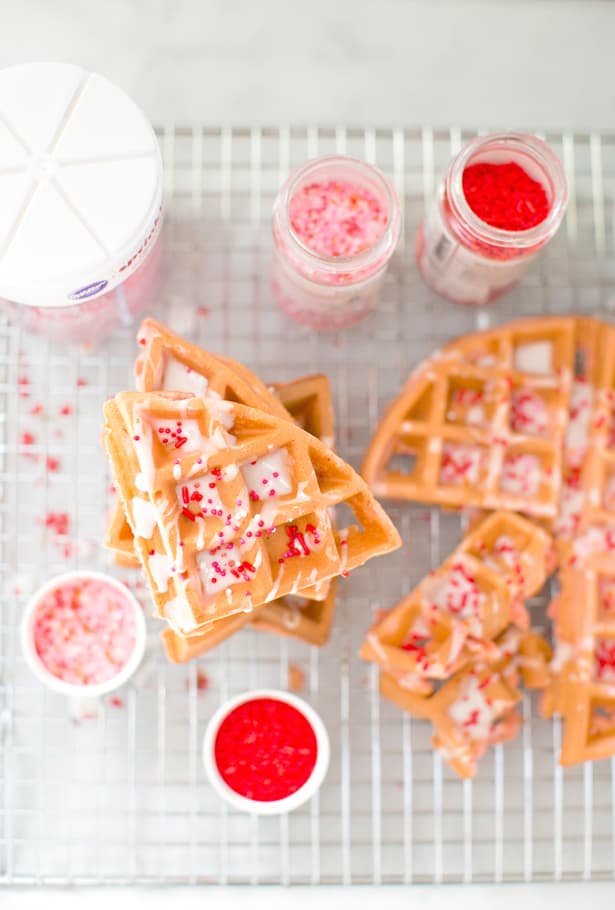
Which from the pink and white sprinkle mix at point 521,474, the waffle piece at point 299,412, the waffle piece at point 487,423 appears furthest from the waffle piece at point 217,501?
the pink and white sprinkle mix at point 521,474

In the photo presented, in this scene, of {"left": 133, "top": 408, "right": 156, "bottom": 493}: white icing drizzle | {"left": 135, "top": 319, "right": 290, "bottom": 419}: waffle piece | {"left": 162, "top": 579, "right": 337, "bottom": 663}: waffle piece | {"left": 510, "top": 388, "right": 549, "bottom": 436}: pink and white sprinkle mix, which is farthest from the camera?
{"left": 510, "top": 388, "right": 549, "bottom": 436}: pink and white sprinkle mix

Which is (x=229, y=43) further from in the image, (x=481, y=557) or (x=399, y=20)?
(x=481, y=557)

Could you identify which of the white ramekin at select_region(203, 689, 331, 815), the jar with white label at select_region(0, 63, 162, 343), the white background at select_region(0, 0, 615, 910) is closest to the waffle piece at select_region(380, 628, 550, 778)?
the white ramekin at select_region(203, 689, 331, 815)

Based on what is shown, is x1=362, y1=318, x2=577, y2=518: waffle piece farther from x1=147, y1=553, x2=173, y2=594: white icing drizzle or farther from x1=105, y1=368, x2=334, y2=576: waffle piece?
x1=147, y1=553, x2=173, y2=594: white icing drizzle

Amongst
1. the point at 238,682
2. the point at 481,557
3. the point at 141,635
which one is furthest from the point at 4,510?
the point at 481,557

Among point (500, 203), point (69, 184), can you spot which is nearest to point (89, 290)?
point (69, 184)

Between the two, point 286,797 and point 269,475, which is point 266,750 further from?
point 269,475
